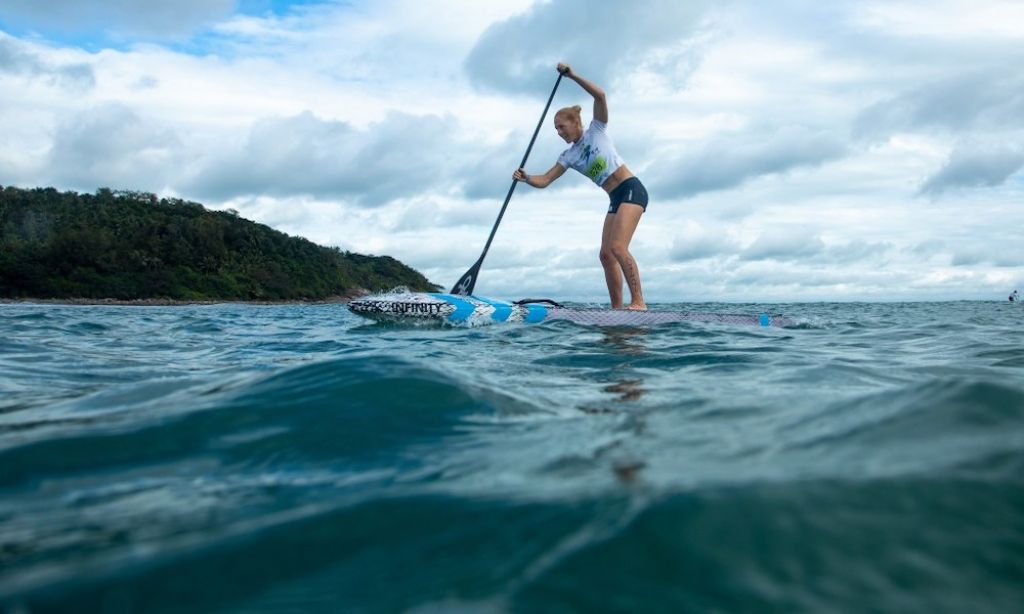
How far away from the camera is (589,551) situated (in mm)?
1378

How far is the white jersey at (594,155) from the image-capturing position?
8.32m

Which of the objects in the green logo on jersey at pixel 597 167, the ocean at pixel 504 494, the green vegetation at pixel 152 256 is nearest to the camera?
the ocean at pixel 504 494

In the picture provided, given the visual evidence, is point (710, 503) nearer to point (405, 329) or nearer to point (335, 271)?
point (405, 329)

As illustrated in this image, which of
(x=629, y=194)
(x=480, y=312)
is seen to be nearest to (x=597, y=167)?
(x=629, y=194)

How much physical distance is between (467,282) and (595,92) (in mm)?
2967

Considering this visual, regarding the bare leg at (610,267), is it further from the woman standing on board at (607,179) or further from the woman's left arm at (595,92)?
the woman's left arm at (595,92)

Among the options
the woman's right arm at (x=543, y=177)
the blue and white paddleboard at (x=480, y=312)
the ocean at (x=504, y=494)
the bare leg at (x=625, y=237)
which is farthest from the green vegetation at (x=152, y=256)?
the ocean at (x=504, y=494)

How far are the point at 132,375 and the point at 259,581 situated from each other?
3.64 metres

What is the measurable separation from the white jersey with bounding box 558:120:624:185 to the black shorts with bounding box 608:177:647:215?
0.21 meters

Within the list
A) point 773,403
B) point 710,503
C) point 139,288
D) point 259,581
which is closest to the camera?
point 259,581

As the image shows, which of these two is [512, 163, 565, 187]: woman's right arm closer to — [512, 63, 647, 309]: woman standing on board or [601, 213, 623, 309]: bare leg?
[512, 63, 647, 309]: woman standing on board

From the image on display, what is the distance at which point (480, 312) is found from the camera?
28.6 ft

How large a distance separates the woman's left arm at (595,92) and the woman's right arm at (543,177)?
30.9 inches

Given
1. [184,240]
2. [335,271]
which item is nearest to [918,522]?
[184,240]
